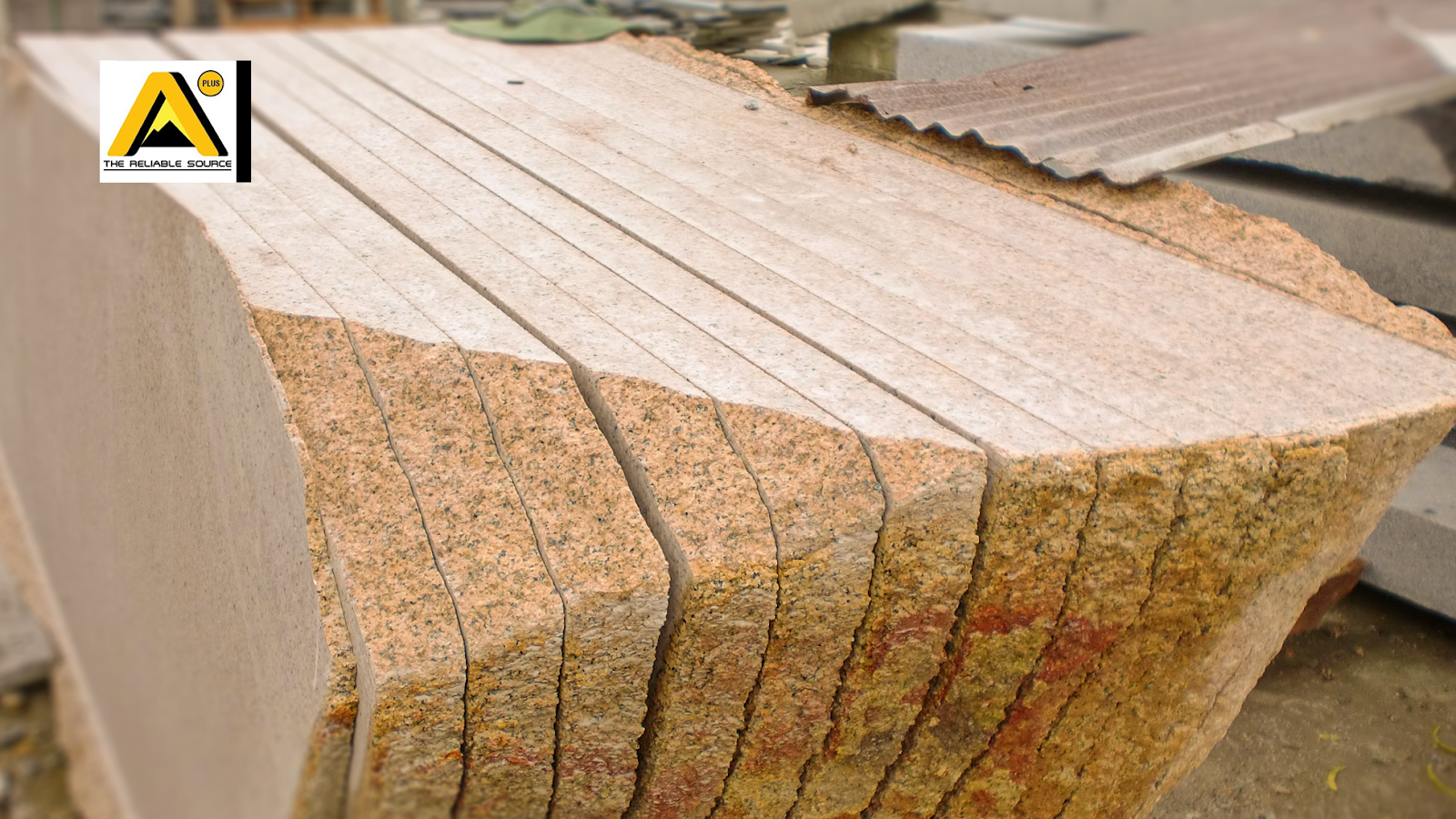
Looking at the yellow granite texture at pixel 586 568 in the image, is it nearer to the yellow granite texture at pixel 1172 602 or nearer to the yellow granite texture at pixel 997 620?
the yellow granite texture at pixel 997 620

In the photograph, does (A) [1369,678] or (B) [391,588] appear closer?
(B) [391,588]

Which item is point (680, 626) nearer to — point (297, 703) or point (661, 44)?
point (297, 703)

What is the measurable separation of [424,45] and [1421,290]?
269 centimetres

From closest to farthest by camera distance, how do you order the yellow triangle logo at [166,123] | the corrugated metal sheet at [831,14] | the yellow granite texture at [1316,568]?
the yellow granite texture at [1316,568]
the yellow triangle logo at [166,123]
the corrugated metal sheet at [831,14]

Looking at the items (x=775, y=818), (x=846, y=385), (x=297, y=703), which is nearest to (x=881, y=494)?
(x=846, y=385)

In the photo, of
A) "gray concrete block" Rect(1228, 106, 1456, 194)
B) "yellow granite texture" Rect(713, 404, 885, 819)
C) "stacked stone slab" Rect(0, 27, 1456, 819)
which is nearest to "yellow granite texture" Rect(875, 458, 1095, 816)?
"stacked stone slab" Rect(0, 27, 1456, 819)

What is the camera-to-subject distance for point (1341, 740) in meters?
1.86

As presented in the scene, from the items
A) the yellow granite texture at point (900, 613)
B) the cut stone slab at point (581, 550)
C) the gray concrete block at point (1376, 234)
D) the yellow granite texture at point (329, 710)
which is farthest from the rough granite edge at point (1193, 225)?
the yellow granite texture at point (329, 710)

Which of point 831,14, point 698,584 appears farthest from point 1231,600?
point 831,14

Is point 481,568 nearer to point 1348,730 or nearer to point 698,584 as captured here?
point 698,584

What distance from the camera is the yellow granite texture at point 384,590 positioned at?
1205 mm

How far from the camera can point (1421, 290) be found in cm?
216

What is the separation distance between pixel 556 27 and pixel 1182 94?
189 cm

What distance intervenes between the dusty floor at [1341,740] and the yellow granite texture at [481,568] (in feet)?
3.71
